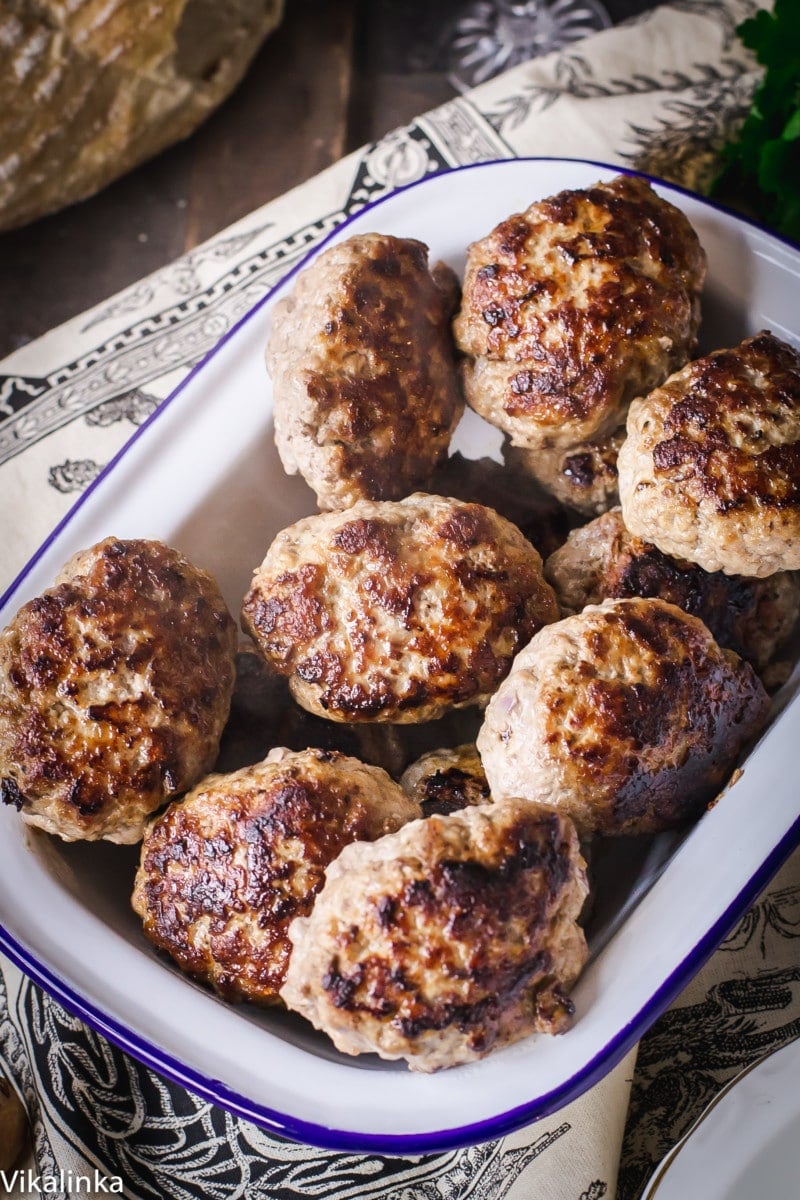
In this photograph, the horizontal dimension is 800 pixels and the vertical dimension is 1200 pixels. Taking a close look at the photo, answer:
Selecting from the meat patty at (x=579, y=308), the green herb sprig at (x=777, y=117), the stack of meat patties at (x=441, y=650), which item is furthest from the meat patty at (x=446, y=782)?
the green herb sprig at (x=777, y=117)

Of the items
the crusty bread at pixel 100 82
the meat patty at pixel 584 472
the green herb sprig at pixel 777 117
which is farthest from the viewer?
the crusty bread at pixel 100 82

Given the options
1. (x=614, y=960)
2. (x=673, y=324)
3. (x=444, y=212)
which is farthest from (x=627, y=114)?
(x=614, y=960)

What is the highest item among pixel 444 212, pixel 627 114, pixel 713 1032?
pixel 627 114

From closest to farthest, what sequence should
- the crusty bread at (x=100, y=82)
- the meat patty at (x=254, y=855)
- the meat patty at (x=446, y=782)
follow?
the meat patty at (x=254, y=855)
the meat patty at (x=446, y=782)
the crusty bread at (x=100, y=82)

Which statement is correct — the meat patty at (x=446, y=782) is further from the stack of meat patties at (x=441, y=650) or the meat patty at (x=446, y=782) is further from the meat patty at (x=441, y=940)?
the meat patty at (x=441, y=940)

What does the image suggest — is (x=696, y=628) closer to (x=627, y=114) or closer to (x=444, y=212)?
(x=444, y=212)

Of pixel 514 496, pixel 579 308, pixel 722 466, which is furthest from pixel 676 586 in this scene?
pixel 579 308

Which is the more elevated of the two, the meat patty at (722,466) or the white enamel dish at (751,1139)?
the meat patty at (722,466)

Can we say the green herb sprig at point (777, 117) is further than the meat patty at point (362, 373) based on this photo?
Yes
